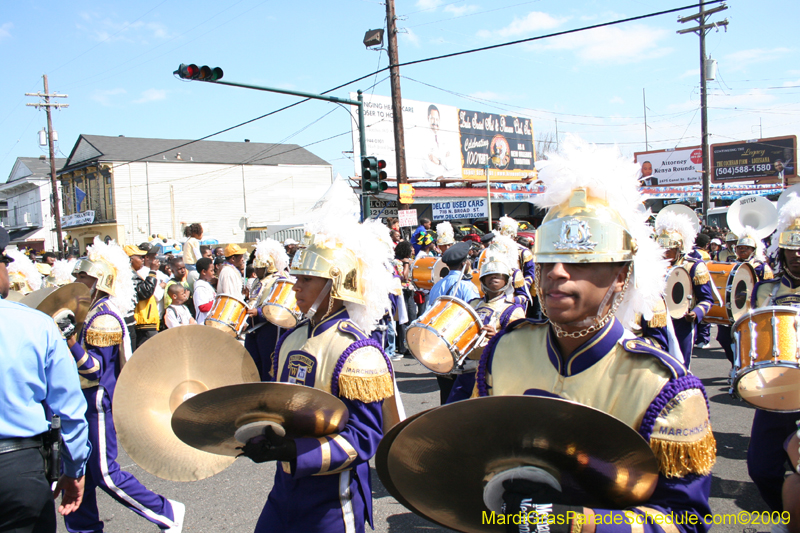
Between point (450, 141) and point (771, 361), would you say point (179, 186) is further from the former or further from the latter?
point (771, 361)

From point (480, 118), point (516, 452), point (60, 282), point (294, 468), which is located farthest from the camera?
point (480, 118)

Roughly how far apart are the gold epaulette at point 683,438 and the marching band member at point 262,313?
323 cm

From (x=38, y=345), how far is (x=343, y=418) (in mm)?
1564

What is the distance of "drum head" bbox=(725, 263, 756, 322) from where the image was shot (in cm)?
550

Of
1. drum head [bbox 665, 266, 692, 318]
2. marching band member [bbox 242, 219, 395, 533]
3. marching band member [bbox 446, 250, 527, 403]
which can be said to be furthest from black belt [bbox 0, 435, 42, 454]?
drum head [bbox 665, 266, 692, 318]

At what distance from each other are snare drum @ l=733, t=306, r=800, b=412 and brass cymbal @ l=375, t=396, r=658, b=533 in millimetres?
2108

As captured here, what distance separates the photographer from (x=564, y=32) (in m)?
9.95

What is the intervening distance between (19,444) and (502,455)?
2.34 meters

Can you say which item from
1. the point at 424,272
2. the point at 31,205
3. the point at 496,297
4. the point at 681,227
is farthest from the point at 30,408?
the point at 31,205

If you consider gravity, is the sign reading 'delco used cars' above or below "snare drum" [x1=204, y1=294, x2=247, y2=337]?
above

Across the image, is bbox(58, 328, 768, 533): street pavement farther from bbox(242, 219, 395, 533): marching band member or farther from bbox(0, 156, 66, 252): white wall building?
bbox(0, 156, 66, 252): white wall building

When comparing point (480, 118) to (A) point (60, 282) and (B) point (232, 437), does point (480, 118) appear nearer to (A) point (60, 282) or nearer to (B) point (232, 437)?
(A) point (60, 282)

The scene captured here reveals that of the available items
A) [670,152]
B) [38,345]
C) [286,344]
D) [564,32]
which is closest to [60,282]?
[38,345]

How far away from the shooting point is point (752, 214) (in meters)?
12.0
